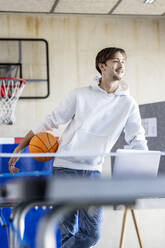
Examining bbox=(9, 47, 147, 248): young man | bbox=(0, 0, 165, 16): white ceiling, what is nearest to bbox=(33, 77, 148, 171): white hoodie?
bbox=(9, 47, 147, 248): young man

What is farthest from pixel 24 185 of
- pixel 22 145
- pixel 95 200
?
pixel 22 145

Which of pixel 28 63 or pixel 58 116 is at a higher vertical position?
pixel 28 63

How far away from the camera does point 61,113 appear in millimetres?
2537

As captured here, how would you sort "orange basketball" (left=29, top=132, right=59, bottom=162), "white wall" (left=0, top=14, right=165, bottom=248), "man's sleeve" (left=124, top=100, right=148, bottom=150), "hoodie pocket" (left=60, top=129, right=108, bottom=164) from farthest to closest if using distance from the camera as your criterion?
"white wall" (left=0, top=14, right=165, bottom=248)
"orange basketball" (left=29, top=132, right=59, bottom=162)
"man's sleeve" (left=124, top=100, right=148, bottom=150)
"hoodie pocket" (left=60, top=129, right=108, bottom=164)

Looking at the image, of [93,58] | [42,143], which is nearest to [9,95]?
[93,58]

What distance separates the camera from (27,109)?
4203mm

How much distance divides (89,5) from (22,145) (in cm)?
193

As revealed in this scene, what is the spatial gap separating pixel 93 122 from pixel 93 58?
2.00 m

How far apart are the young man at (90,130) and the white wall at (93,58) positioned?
1.62 m

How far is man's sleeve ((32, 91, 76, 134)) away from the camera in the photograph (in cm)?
252

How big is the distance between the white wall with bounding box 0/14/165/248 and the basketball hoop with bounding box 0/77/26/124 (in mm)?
176

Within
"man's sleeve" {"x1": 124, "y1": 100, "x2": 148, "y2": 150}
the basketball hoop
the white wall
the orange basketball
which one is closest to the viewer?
"man's sleeve" {"x1": 124, "y1": 100, "x2": 148, "y2": 150}

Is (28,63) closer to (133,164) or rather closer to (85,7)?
(85,7)

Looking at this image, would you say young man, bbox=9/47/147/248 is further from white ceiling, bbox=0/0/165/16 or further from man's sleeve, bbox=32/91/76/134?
white ceiling, bbox=0/0/165/16
